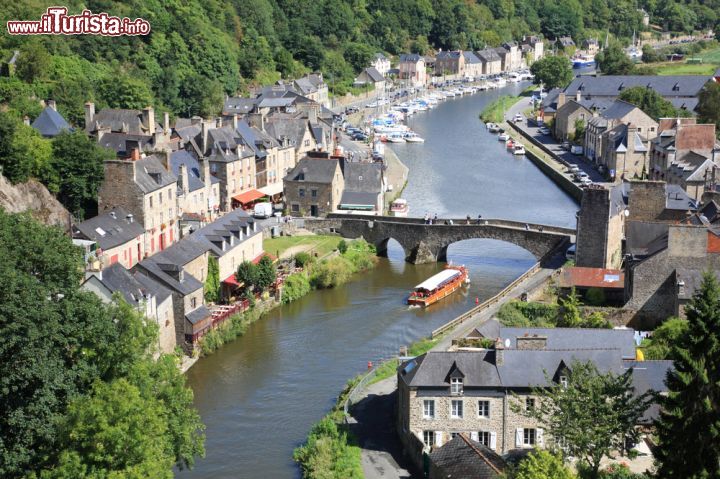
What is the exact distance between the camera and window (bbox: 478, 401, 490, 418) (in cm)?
3061

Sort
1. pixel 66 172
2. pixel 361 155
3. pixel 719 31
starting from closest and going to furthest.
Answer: pixel 66 172 → pixel 361 155 → pixel 719 31

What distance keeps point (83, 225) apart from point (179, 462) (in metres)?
16.4

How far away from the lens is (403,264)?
54.1 metres

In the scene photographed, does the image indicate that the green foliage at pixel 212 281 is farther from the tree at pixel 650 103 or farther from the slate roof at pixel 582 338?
the tree at pixel 650 103

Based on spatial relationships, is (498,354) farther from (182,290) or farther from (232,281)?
(232,281)

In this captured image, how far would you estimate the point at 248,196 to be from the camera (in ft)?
198

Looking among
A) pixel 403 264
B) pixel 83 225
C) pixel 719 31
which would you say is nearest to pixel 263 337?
pixel 83 225

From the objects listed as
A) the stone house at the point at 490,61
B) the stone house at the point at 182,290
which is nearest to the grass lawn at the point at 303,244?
the stone house at the point at 182,290

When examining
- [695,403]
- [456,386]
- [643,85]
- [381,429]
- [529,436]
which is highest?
[643,85]

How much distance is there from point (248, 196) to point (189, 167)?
16.1 feet

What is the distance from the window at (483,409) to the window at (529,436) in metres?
1.20

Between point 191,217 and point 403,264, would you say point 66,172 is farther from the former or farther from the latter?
point 403,264

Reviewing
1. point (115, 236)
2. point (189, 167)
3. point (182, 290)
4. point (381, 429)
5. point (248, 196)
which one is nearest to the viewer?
point (381, 429)
